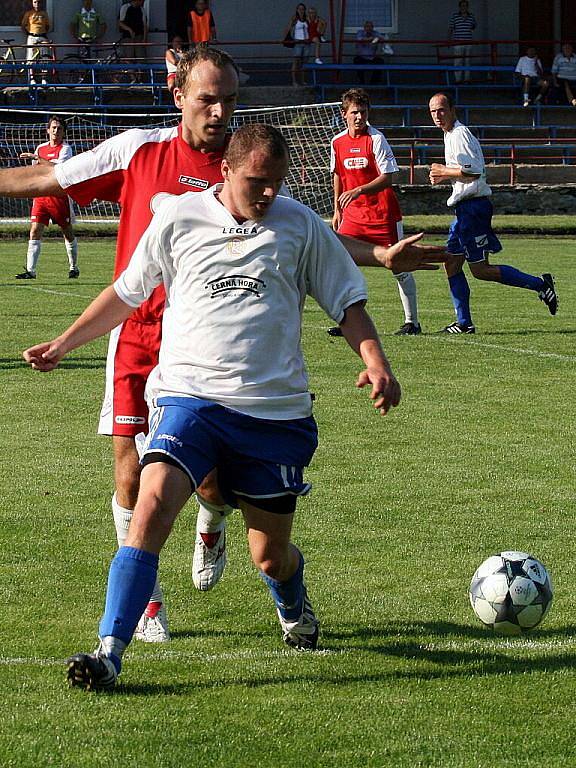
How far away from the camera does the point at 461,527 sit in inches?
255

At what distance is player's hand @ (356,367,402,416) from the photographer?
4.40 m

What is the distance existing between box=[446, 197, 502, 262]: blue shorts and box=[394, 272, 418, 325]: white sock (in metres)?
0.51

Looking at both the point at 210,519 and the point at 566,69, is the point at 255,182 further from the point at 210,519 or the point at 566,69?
the point at 566,69

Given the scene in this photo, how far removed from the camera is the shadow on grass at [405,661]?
4.42m

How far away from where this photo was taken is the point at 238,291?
448 cm

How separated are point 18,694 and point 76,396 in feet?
19.9

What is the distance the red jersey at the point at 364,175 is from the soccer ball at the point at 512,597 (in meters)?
8.51

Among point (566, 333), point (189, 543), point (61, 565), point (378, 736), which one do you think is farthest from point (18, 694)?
point (566, 333)

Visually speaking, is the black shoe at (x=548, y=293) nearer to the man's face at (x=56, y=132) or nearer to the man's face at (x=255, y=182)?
the man's face at (x=56, y=132)

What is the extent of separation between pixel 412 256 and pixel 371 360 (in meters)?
0.38

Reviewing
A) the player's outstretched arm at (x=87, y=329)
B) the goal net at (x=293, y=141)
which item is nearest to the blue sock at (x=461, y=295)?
the player's outstretched arm at (x=87, y=329)

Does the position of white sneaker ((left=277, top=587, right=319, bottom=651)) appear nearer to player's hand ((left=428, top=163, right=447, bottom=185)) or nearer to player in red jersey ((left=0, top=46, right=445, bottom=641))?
player in red jersey ((left=0, top=46, right=445, bottom=641))

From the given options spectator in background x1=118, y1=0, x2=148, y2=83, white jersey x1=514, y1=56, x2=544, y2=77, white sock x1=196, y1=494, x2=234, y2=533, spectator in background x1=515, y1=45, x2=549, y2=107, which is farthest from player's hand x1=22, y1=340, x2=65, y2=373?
white jersey x1=514, y1=56, x2=544, y2=77

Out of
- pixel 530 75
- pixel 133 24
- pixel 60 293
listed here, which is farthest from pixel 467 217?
pixel 530 75
